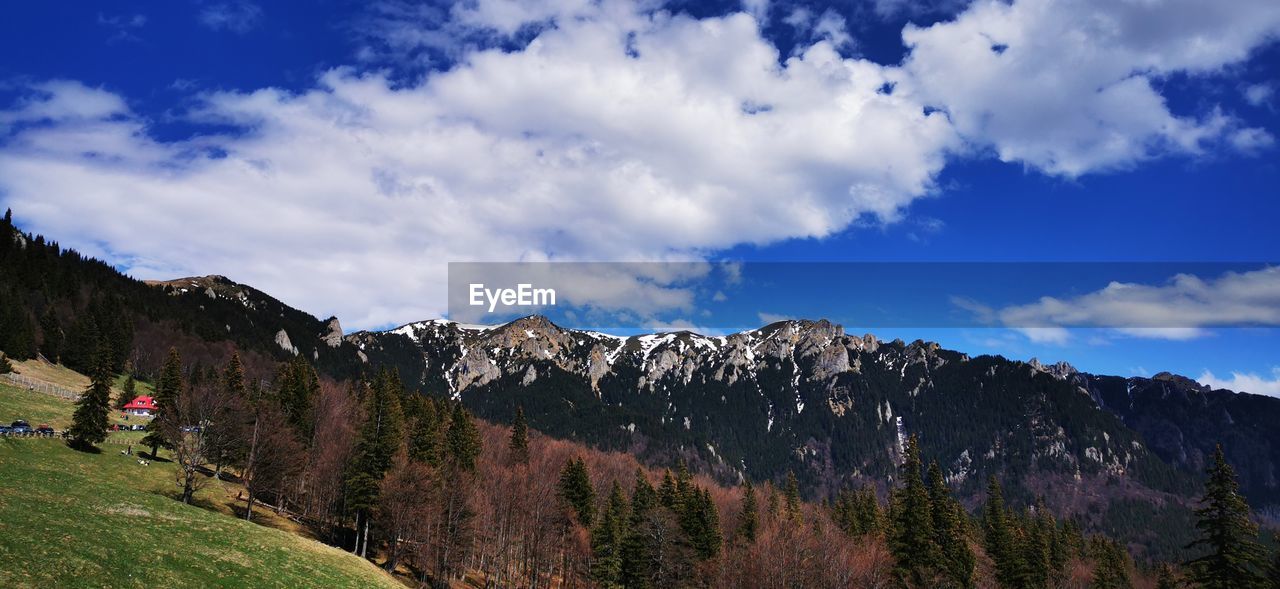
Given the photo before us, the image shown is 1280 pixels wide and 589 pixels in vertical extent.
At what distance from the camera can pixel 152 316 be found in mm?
156375

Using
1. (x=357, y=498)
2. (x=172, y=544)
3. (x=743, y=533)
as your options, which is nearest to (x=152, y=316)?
(x=357, y=498)

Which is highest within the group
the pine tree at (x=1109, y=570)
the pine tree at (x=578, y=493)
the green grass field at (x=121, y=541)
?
the green grass field at (x=121, y=541)

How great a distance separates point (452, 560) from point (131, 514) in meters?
32.7

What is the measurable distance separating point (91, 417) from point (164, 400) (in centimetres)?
1376

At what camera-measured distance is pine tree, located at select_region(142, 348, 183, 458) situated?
2469 inches

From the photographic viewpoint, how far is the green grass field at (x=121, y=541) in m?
24.5

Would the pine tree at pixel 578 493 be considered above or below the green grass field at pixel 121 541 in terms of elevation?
below

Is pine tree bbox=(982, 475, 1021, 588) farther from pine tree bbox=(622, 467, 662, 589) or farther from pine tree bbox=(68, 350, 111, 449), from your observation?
→ pine tree bbox=(68, 350, 111, 449)

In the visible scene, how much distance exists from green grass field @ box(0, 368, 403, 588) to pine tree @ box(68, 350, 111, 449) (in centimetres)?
324

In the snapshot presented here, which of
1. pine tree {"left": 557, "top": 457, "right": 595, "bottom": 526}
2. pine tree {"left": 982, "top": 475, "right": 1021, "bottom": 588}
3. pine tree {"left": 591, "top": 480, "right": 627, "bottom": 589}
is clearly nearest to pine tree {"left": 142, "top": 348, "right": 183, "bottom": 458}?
pine tree {"left": 591, "top": 480, "right": 627, "bottom": 589}

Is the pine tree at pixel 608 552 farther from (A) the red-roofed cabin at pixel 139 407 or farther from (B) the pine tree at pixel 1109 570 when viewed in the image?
(A) the red-roofed cabin at pixel 139 407

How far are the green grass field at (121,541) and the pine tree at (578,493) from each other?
3841 cm

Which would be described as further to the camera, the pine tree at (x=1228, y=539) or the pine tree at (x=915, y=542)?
the pine tree at (x=915, y=542)

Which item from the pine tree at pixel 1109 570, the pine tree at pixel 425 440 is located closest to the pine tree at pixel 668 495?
the pine tree at pixel 425 440
